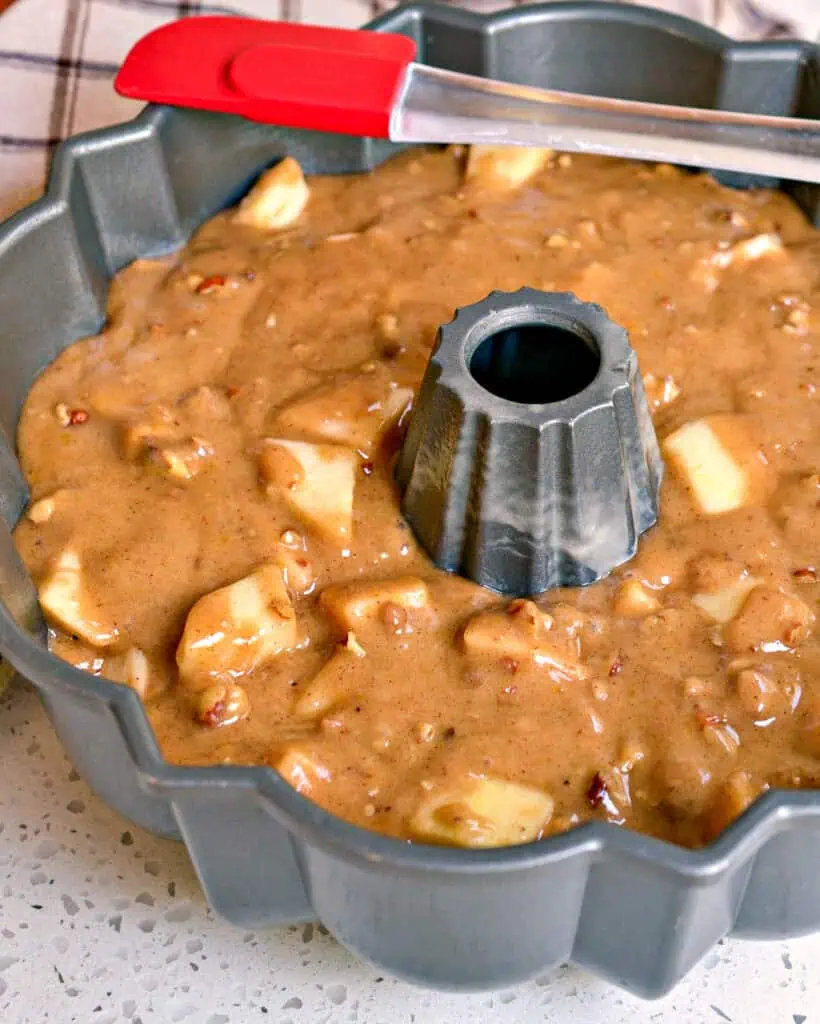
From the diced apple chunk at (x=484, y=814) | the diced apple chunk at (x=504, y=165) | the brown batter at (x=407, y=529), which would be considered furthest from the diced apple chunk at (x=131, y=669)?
the diced apple chunk at (x=504, y=165)

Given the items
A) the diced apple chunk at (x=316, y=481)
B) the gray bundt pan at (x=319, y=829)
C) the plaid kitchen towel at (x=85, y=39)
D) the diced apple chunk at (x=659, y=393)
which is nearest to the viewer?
the gray bundt pan at (x=319, y=829)

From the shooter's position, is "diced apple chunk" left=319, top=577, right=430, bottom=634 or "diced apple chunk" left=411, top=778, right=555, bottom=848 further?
"diced apple chunk" left=319, top=577, right=430, bottom=634

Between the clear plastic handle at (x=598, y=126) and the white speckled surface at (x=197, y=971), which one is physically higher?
the clear plastic handle at (x=598, y=126)

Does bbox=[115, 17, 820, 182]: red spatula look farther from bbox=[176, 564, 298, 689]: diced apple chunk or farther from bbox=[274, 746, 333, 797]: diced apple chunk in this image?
bbox=[274, 746, 333, 797]: diced apple chunk

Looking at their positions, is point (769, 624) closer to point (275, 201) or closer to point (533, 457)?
point (533, 457)

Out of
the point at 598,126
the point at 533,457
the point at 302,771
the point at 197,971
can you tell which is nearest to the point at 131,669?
the point at 302,771

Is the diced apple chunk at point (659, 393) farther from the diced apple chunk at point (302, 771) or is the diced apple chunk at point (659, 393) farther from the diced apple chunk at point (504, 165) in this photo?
the diced apple chunk at point (302, 771)

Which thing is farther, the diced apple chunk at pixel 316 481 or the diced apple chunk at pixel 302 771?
the diced apple chunk at pixel 316 481

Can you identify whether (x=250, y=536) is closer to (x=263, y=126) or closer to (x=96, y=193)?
(x=96, y=193)

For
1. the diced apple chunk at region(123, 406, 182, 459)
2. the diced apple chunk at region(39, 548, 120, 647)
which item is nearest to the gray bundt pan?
the diced apple chunk at region(39, 548, 120, 647)
